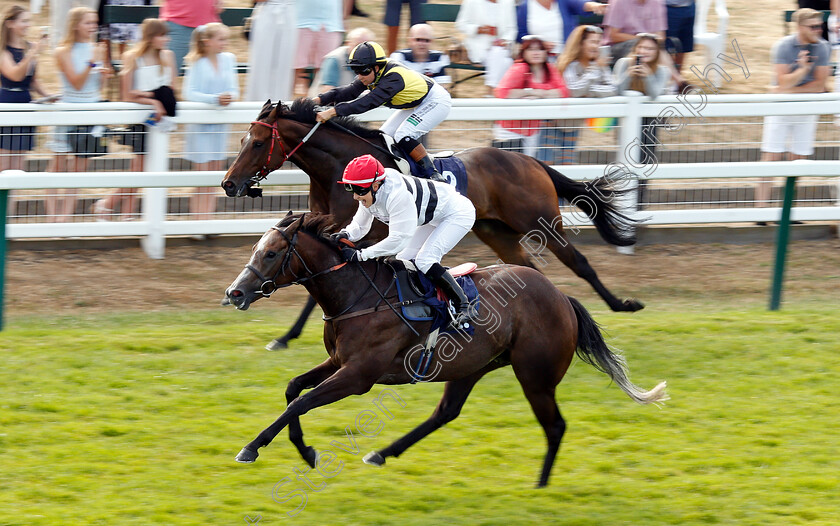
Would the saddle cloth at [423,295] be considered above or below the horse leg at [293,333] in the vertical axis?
above

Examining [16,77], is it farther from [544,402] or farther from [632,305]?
[544,402]

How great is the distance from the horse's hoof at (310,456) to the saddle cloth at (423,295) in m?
0.76

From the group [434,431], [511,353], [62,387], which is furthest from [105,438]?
[511,353]

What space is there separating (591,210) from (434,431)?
109 inches

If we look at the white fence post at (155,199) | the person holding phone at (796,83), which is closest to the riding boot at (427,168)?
the white fence post at (155,199)

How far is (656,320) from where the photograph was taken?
24.2 feet

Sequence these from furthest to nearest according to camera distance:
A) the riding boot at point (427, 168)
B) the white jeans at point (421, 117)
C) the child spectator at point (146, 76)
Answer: the child spectator at point (146, 76), the white jeans at point (421, 117), the riding boot at point (427, 168)

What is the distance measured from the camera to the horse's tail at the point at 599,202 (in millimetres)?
7629

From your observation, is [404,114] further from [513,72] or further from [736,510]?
[736,510]

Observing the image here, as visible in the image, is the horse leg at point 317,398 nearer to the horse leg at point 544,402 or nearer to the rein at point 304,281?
the rein at point 304,281

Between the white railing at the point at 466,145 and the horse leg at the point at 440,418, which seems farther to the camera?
the white railing at the point at 466,145

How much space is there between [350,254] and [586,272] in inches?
109

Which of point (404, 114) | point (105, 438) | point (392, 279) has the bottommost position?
point (105, 438)

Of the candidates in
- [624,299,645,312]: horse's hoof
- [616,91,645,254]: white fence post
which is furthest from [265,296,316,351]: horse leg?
[616,91,645,254]: white fence post
